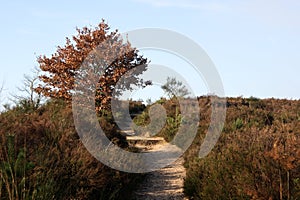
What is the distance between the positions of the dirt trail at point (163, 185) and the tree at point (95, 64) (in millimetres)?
7914

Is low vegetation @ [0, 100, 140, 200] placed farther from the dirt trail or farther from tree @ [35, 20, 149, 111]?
tree @ [35, 20, 149, 111]

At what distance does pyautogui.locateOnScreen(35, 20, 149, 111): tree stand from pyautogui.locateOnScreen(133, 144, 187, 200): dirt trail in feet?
26.0

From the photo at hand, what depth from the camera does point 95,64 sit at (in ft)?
65.9

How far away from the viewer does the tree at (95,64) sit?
1973 centimetres

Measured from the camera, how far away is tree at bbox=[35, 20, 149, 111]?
64.7 feet

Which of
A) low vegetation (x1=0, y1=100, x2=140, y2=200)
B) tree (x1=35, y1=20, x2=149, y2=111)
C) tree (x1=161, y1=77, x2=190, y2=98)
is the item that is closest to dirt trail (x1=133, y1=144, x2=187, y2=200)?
low vegetation (x1=0, y1=100, x2=140, y2=200)

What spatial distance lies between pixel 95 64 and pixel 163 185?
35.8 ft

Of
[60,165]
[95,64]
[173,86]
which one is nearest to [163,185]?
[60,165]

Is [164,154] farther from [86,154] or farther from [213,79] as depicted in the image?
[86,154]

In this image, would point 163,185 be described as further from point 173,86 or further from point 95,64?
point 173,86

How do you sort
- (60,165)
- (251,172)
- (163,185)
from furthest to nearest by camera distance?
(163,185) < (60,165) < (251,172)

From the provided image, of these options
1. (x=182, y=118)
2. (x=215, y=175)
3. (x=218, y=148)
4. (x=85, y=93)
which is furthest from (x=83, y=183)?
(x=85, y=93)

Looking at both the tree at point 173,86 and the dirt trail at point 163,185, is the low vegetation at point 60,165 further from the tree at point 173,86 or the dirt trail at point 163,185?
the tree at point 173,86

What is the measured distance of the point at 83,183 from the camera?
266 inches
